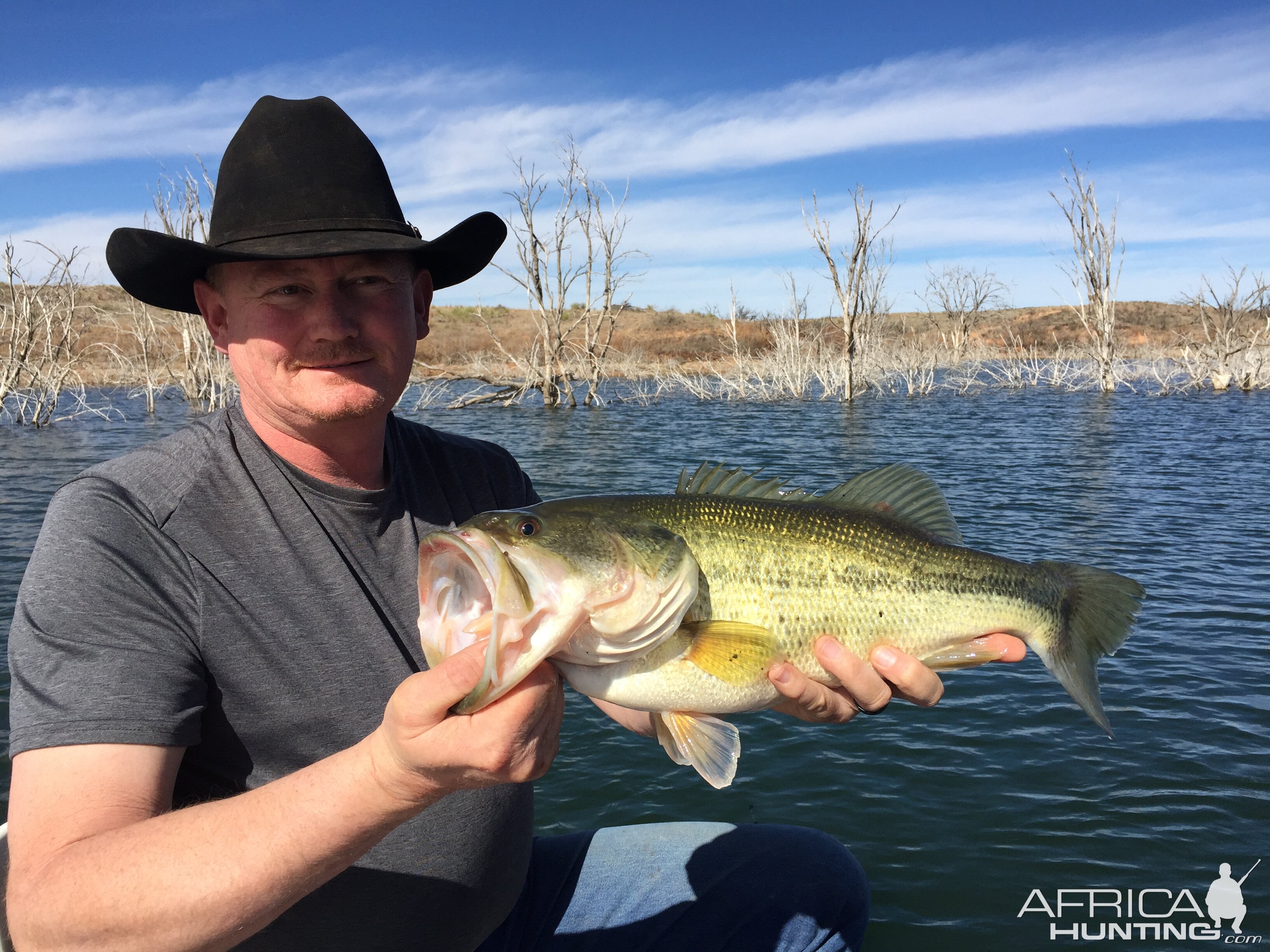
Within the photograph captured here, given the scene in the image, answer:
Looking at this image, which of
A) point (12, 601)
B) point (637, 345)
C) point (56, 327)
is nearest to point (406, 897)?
point (12, 601)

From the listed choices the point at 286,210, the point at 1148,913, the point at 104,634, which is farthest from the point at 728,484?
the point at 1148,913

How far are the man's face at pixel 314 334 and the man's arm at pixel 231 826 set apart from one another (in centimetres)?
106

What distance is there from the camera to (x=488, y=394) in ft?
105

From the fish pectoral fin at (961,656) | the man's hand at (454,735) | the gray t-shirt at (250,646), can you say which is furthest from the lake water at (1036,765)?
the man's hand at (454,735)

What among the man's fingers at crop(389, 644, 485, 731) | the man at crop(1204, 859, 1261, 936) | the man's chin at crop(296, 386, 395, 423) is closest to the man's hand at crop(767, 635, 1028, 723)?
the man's fingers at crop(389, 644, 485, 731)

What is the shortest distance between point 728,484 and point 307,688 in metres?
1.39

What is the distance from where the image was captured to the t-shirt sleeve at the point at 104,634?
1879 mm

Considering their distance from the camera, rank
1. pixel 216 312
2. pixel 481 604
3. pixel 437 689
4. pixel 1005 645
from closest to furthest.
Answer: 1. pixel 437 689
2. pixel 481 604
3. pixel 216 312
4. pixel 1005 645

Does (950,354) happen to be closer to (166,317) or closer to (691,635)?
(166,317)

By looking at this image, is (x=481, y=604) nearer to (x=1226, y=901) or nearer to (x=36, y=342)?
(x=1226, y=901)

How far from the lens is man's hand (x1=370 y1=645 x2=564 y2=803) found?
168 cm

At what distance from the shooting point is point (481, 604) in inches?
77.3

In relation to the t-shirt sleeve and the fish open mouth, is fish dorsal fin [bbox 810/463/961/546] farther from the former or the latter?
the t-shirt sleeve

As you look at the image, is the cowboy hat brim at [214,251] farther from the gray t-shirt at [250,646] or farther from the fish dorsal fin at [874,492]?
the fish dorsal fin at [874,492]
